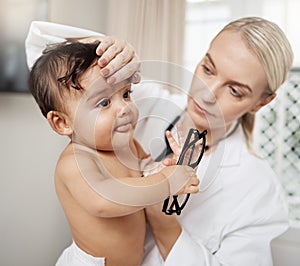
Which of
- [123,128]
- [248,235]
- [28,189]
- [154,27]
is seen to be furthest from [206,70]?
[28,189]

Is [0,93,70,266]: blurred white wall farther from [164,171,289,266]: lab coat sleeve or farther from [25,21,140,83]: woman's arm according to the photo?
[164,171,289,266]: lab coat sleeve

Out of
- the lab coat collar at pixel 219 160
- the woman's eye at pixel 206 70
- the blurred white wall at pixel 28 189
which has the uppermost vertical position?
the woman's eye at pixel 206 70

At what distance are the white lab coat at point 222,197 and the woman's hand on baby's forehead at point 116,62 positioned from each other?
12 cm

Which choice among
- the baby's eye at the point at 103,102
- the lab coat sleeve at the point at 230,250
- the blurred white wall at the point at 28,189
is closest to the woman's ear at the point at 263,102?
the lab coat sleeve at the point at 230,250

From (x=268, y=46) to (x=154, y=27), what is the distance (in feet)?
0.89

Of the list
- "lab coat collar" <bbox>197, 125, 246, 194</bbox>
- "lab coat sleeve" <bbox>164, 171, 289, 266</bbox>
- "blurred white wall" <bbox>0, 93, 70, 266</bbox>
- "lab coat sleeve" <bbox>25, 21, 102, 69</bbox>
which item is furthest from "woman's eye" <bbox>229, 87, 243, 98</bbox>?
"blurred white wall" <bbox>0, 93, 70, 266</bbox>

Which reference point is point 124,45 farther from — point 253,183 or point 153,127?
point 253,183

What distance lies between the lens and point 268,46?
3.45 ft

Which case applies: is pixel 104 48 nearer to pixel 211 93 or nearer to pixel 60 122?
pixel 60 122

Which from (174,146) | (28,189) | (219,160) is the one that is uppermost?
(174,146)

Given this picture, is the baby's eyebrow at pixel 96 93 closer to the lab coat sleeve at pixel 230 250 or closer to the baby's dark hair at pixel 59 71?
the baby's dark hair at pixel 59 71

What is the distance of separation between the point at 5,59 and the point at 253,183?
719 mm

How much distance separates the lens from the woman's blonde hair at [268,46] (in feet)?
3.41

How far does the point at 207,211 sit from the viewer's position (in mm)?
1084
